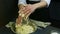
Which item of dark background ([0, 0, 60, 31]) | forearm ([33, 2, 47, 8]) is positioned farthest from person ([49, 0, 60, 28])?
dark background ([0, 0, 60, 31])

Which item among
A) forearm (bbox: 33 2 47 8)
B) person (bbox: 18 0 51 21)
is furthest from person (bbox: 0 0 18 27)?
forearm (bbox: 33 2 47 8)

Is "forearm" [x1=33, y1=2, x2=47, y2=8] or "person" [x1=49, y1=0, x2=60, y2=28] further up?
"forearm" [x1=33, y1=2, x2=47, y2=8]

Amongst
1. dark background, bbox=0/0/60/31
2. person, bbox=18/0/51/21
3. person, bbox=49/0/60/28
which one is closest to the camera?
person, bbox=18/0/51/21

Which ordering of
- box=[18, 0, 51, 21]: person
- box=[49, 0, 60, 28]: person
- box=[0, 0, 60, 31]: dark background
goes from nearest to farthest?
box=[18, 0, 51, 21]: person, box=[49, 0, 60, 28]: person, box=[0, 0, 60, 31]: dark background

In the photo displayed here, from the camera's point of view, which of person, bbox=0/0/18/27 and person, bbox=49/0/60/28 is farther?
person, bbox=0/0/18/27

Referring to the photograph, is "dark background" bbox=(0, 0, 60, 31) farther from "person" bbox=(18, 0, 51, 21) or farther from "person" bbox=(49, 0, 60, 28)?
"person" bbox=(49, 0, 60, 28)

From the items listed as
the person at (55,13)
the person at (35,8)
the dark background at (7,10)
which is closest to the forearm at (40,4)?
the person at (35,8)

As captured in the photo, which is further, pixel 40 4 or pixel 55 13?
pixel 55 13

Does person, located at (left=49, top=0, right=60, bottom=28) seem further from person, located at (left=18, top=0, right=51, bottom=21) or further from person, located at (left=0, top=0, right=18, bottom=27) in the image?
person, located at (left=0, top=0, right=18, bottom=27)

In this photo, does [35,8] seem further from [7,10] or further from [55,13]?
[7,10]

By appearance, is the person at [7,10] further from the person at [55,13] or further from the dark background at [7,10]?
the person at [55,13]

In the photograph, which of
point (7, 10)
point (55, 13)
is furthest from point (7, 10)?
point (55, 13)

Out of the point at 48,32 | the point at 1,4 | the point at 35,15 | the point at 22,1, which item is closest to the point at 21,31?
the point at 48,32

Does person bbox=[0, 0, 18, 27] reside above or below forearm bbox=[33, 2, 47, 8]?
below
